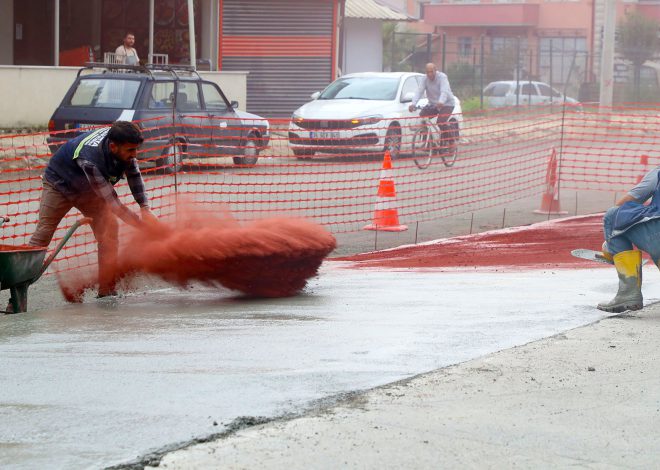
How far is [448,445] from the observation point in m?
4.78

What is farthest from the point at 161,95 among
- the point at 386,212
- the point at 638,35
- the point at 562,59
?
the point at 638,35

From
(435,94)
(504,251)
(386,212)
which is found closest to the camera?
(504,251)

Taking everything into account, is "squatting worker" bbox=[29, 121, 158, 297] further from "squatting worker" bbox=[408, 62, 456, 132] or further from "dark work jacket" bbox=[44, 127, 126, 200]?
"squatting worker" bbox=[408, 62, 456, 132]

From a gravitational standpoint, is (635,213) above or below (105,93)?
below

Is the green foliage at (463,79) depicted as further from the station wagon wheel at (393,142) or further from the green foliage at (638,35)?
the station wagon wheel at (393,142)

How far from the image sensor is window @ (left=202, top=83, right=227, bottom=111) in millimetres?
19875

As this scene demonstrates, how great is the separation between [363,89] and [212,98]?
3727mm

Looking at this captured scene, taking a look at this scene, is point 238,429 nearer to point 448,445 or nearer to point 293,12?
point 448,445

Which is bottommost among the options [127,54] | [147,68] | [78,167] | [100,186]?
[100,186]

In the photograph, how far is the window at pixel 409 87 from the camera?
22.4m

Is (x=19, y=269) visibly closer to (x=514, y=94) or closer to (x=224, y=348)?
(x=224, y=348)

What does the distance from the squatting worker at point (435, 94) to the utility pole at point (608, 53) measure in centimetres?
758

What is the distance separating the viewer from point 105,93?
18.7 m

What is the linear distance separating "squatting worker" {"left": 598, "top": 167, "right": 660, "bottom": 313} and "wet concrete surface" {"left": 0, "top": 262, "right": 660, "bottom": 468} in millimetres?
267
